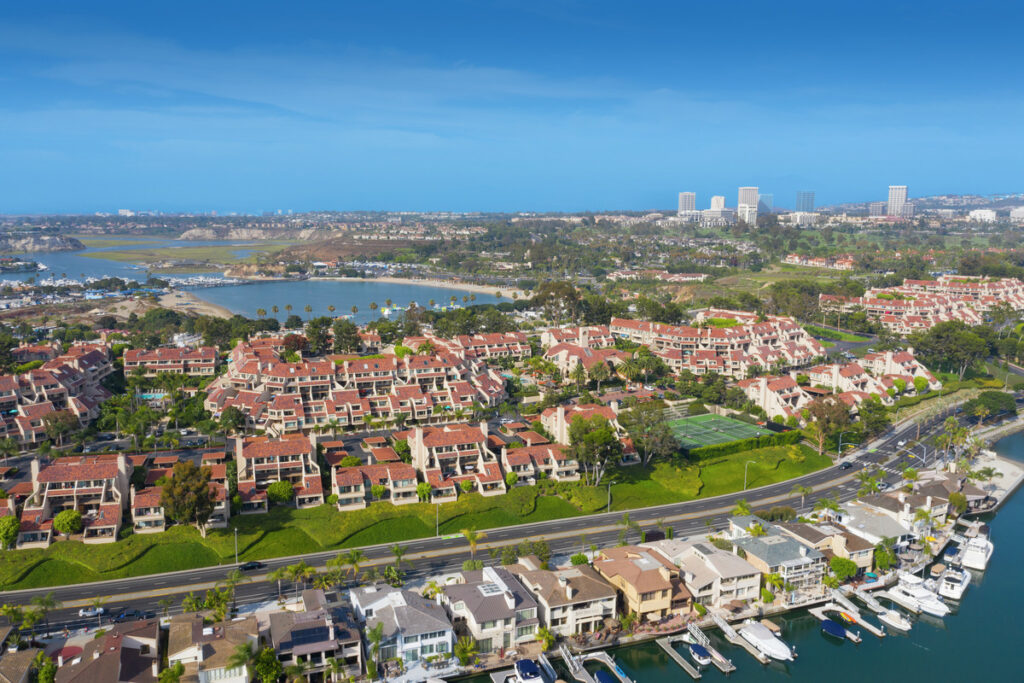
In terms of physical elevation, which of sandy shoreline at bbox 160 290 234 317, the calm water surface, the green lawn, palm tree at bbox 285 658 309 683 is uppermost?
the green lawn

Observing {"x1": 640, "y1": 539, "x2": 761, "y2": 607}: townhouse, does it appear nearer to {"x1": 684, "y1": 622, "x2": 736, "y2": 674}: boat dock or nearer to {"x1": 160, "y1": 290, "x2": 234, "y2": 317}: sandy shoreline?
{"x1": 684, "y1": 622, "x2": 736, "y2": 674}: boat dock

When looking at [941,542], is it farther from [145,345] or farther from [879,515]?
[145,345]

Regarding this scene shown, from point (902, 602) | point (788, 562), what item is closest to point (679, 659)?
point (788, 562)

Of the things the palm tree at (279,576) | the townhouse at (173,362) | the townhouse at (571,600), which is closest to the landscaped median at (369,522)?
the palm tree at (279,576)

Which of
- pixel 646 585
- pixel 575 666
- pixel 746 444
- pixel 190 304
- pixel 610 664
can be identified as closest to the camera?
pixel 575 666

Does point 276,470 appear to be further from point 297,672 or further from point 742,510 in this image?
point 742,510

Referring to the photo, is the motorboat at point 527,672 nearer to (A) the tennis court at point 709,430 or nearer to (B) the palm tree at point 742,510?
(B) the palm tree at point 742,510

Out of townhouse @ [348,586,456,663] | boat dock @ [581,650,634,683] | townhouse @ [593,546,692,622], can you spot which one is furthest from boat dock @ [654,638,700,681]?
townhouse @ [348,586,456,663]
